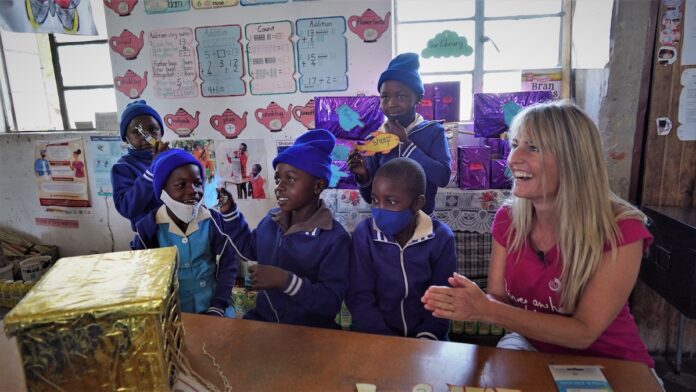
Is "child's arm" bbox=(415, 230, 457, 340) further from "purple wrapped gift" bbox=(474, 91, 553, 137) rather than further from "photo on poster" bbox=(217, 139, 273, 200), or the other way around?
"photo on poster" bbox=(217, 139, 273, 200)

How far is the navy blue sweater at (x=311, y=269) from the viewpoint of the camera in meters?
1.75

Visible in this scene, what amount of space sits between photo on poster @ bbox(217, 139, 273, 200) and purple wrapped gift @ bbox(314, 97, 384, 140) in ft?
2.89

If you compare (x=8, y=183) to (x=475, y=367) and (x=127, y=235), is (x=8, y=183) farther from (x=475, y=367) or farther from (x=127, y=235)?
(x=475, y=367)

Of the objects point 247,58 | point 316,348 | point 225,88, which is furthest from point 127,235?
point 316,348

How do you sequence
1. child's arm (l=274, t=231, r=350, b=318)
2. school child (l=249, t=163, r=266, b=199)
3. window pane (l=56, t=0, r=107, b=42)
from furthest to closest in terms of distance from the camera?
window pane (l=56, t=0, r=107, b=42) < school child (l=249, t=163, r=266, b=199) < child's arm (l=274, t=231, r=350, b=318)

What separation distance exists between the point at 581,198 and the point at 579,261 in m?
0.20

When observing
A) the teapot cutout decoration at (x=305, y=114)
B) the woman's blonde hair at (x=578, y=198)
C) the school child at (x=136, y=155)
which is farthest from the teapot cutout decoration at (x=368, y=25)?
the woman's blonde hair at (x=578, y=198)

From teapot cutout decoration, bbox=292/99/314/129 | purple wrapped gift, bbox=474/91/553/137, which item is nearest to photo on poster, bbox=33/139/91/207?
teapot cutout decoration, bbox=292/99/314/129

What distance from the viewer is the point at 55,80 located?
447cm

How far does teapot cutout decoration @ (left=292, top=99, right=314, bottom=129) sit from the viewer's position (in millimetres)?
3715

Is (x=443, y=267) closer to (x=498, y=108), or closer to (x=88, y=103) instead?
(x=498, y=108)

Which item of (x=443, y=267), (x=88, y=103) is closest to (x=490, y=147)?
(x=443, y=267)

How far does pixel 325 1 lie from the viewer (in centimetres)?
350

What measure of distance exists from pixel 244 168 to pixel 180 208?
1.97 metres
